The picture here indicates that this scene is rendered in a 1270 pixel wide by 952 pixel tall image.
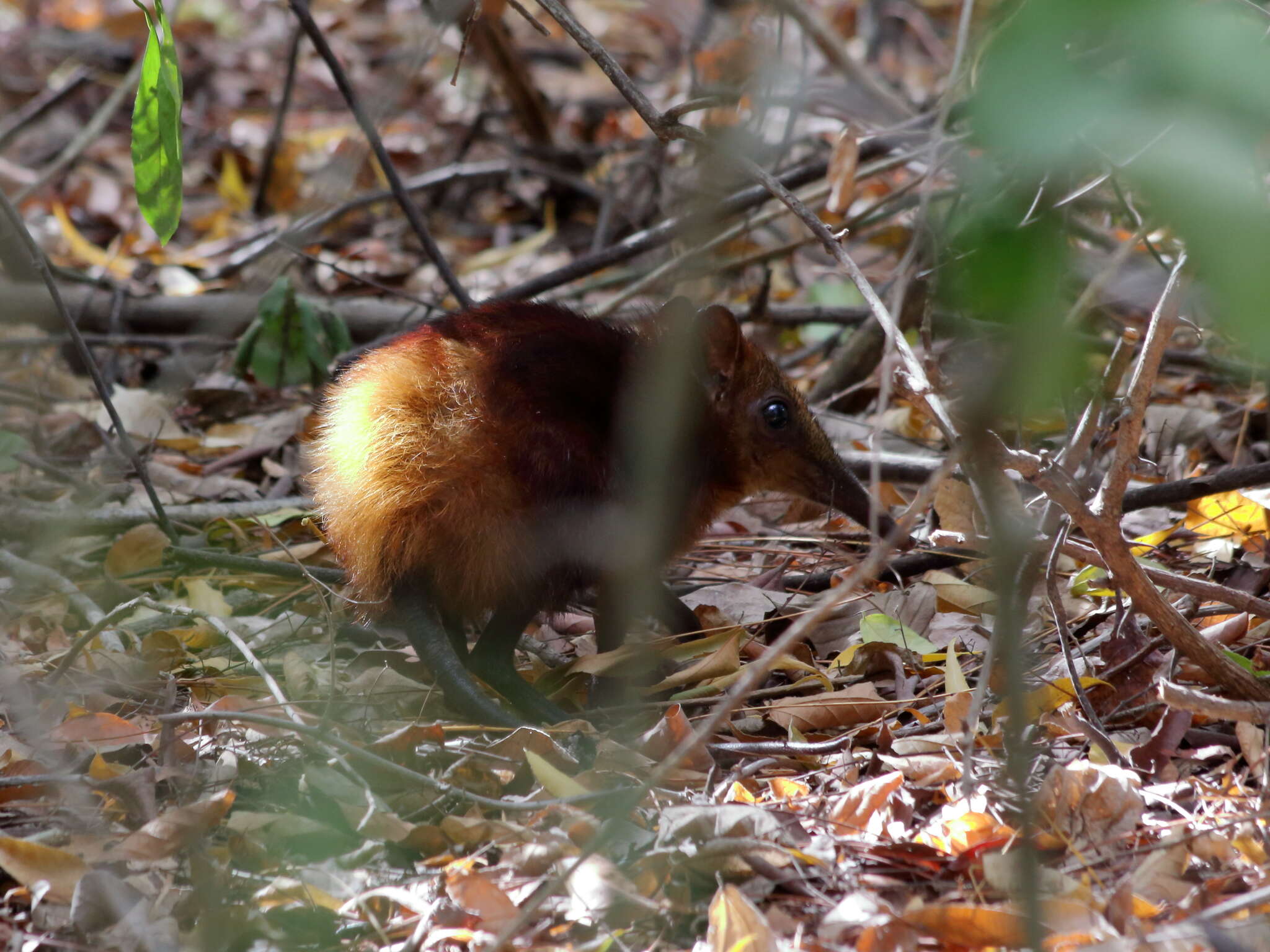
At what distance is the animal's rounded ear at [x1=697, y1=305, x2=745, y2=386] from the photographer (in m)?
3.86

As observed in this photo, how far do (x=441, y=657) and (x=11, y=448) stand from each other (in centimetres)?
237

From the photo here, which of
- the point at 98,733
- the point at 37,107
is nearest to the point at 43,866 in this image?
the point at 98,733

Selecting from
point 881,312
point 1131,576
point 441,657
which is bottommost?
point 441,657

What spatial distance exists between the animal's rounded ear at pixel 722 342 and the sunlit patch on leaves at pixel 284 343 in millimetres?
2016

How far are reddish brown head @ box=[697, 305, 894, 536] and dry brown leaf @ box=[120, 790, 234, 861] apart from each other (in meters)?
2.00

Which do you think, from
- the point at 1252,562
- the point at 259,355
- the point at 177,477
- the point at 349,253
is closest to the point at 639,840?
the point at 1252,562

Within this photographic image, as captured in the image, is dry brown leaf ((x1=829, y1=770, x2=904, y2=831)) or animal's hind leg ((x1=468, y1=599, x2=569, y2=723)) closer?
dry brown leaf ((x1=829, y1=770, x2=904, y2=831))

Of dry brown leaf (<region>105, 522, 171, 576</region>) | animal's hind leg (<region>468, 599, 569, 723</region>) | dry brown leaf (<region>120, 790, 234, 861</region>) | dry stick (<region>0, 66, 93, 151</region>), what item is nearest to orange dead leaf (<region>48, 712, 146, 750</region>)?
dry brown leaf (<region>120, 790, 234, 861</region>)

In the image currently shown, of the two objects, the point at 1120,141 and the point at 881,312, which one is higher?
the point at 1120,141

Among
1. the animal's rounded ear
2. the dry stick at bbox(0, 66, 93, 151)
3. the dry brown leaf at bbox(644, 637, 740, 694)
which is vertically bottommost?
the dry brown leaf at bbox(644, 637, 740, 694)

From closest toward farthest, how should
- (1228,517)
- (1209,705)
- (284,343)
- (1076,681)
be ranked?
1. (1209,705)
2. (1076,681)
3. (1228,517)
4. (284,343)

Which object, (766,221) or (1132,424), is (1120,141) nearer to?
(1132,424)

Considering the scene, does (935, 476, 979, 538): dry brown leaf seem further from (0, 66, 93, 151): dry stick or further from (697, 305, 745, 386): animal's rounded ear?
(0, 66, 93, 151): dry stick

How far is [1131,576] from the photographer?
8.68 feet
